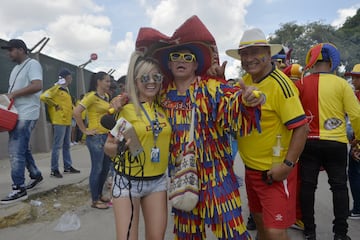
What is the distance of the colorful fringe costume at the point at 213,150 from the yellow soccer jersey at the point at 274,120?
0.79 feet

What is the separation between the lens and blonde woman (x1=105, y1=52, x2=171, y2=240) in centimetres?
225

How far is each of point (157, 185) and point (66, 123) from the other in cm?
457

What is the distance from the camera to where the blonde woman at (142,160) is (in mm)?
2252

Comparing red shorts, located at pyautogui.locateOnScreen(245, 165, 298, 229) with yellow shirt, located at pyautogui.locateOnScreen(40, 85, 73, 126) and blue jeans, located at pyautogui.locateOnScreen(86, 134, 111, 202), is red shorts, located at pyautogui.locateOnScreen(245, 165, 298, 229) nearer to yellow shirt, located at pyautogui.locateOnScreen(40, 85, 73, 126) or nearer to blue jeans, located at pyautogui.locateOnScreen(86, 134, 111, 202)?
blue jeans, located at pyautogui.locateOnScreen(86, 134, 111, 202)

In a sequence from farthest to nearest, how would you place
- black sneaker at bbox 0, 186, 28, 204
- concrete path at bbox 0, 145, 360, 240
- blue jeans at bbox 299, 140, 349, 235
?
black sneaker at bbox 0, 186, 28, 204, concrete path at bbox 0, 145, 360, 240, blue jeans at bbox 299, 140, 349, 235

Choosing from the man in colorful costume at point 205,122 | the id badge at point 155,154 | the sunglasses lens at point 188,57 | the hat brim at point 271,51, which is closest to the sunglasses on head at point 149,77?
the man in colorful costume at point 205,122

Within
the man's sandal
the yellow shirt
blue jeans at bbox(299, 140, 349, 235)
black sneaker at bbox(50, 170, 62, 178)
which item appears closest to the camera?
blue jeans at bbox(299, 140, 349, 235)

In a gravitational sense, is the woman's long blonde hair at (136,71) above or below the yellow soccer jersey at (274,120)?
above

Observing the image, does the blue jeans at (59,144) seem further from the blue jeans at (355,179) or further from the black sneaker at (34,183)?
the blue jeans at (355,179)

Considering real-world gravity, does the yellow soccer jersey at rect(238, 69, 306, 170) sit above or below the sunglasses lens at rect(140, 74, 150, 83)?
below

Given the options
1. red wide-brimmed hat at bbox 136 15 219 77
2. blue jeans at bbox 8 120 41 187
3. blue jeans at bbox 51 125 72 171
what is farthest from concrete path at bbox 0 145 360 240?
red wide-brimmed hat at bbox 136 15 219 77

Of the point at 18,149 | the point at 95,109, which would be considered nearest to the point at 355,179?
the point at 95,109

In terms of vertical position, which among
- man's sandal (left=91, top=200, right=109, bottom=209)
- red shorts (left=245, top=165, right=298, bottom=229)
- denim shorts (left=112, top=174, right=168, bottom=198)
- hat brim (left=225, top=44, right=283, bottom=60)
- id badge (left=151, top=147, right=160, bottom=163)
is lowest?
man's sandal (left=91, top=200, right=109, bottom=209)

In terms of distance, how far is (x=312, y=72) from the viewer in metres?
3.37
